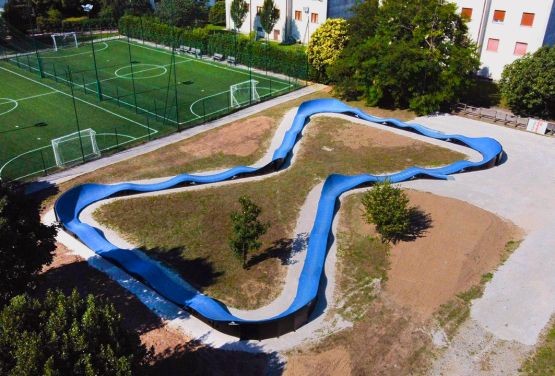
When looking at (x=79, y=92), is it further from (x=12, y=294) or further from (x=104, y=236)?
(x=12, y=294)

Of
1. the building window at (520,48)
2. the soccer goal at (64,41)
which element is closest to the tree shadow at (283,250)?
the building window at (520,48)

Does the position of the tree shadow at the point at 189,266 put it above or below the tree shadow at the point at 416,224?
below

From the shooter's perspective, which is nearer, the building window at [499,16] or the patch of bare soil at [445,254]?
the patch of bare soil at [445,254]

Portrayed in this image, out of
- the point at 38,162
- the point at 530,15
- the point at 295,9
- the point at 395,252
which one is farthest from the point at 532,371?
the point at 295,9

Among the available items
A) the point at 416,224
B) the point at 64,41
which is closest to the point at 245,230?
the point at 416,224

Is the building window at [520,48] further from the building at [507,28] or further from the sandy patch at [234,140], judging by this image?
the sandy patch at [234,140]

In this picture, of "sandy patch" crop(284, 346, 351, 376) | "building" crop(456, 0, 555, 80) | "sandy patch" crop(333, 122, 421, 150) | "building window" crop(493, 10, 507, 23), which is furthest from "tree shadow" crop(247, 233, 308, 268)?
"building window" crop(493, 10, 507, 23)
